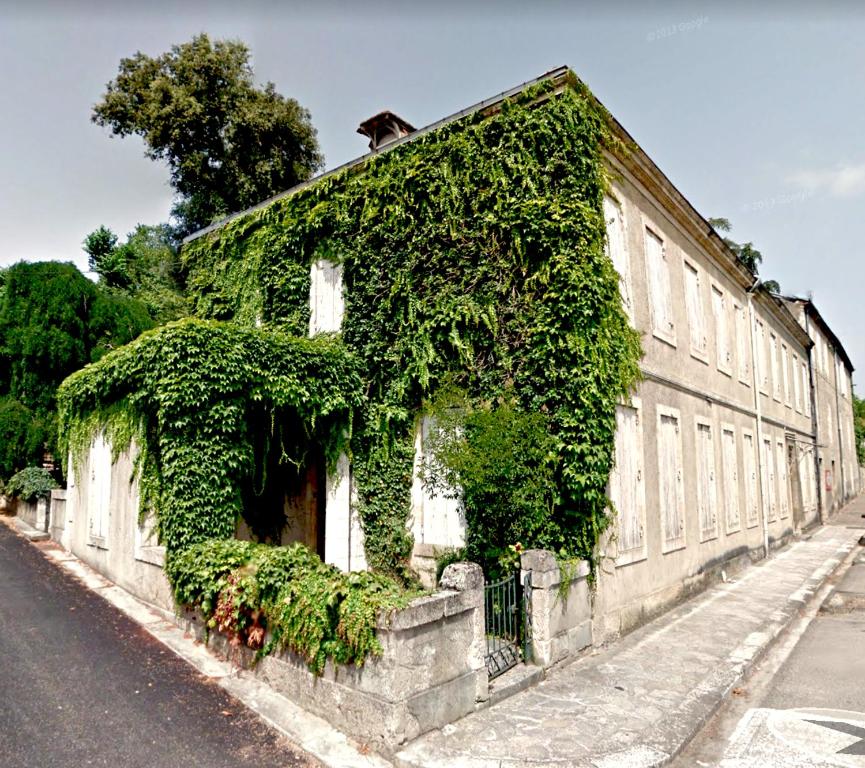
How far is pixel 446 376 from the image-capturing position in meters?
9.04

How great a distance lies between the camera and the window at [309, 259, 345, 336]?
10734mm

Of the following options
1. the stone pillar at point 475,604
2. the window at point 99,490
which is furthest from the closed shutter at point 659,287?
the window at point 99,490

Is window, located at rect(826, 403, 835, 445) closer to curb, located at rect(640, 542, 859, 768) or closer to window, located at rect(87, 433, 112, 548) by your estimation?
curb, located at rect(640, 542, 859, 768)

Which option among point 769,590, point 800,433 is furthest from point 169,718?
point 800,433

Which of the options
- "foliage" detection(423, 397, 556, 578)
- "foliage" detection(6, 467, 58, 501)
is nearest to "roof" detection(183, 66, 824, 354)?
"foliage" detection(423, 397, 556, 578)

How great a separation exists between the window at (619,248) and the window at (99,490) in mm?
7914

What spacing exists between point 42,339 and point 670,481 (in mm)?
13634

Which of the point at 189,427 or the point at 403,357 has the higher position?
the point at 403,357

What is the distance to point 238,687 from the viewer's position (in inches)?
235

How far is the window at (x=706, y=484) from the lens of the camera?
11.3m

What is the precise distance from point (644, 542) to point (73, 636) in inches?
286

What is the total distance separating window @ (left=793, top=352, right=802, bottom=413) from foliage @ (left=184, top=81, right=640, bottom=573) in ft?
49.0

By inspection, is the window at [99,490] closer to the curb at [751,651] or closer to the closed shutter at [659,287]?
the curb at [751,651]

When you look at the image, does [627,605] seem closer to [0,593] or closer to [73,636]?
[73,636]
